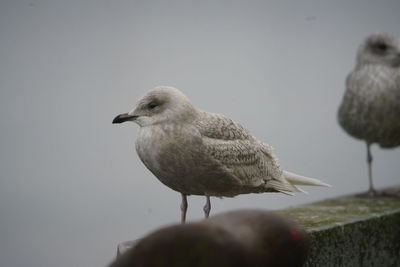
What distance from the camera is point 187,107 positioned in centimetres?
360

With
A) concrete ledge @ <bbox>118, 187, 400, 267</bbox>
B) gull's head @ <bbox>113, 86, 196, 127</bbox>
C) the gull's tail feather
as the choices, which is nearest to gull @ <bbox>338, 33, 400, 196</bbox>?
concrete ledge @ <bbox>118, 187, 400, 267</bbox>

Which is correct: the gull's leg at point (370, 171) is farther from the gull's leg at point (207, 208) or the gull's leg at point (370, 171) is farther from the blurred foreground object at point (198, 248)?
the blurred foreground object at point (198, 248)

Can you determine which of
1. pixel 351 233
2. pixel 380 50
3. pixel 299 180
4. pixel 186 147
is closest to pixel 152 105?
pixel 186 147

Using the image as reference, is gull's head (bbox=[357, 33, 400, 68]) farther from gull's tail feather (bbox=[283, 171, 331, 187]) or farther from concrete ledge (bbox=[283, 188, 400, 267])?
gull's tail feather (bbox=[283, 171, 331, 187])

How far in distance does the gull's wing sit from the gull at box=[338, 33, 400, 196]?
6.90 feet

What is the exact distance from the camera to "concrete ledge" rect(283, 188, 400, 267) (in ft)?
14.0

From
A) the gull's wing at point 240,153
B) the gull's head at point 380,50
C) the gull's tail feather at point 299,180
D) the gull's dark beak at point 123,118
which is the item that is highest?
the gull's head at point 380,50

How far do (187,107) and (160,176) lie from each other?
46 centimetres

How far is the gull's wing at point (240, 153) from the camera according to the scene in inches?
145

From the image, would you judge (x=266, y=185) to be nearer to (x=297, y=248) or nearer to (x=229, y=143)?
(x=229, y=143)

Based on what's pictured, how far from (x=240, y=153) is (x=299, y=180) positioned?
84cm

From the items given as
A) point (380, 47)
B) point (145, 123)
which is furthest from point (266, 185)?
point (380, 47)

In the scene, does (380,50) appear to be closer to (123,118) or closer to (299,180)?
(299,180)

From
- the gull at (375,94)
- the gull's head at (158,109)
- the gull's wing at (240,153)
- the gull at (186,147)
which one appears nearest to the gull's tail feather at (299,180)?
the gull's wing at (240,153)
